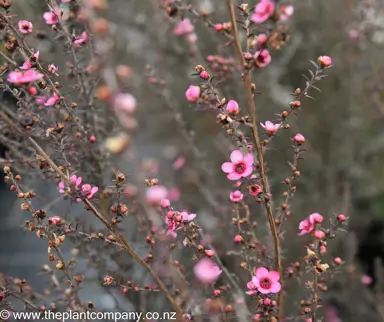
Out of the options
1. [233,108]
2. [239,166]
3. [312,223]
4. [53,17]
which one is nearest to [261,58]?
[233,108]

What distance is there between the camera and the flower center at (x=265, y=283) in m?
1.05

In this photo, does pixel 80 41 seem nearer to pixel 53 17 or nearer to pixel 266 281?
pixel 53 17

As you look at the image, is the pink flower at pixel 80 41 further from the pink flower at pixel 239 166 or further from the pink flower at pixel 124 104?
the pink flower at pixel 124 104

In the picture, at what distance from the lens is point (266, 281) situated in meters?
1.07

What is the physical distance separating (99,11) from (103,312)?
100 centimetres

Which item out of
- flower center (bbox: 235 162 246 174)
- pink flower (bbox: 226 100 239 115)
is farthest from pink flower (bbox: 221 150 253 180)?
pink flower (bbox: 226 100 239 115)

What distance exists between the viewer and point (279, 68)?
11.4ft

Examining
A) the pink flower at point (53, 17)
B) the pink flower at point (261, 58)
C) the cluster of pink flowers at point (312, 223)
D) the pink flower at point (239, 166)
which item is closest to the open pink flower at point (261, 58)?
the pink flower at point (261, 58)

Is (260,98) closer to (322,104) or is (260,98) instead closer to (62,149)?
(322,104)

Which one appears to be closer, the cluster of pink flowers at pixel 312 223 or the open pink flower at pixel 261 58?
the open pink flower at pixel 261 58

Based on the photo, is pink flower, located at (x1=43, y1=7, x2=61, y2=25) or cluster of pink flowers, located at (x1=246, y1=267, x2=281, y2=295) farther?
pink flower, located at (x1=43, y1=7, x2=61, y2=25)

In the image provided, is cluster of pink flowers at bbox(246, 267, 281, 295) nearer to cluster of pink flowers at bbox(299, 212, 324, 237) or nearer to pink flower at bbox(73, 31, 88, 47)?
cluster of pink flowers at bbox(299, 212, 324, 237)

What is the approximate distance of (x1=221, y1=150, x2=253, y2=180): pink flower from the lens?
102 cm

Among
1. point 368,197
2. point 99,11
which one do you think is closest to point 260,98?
point 368,197
